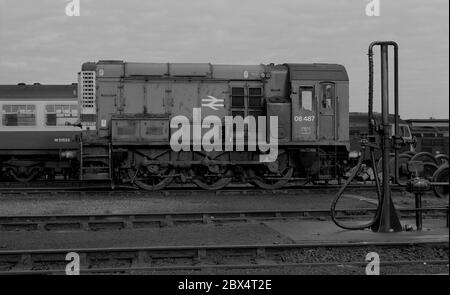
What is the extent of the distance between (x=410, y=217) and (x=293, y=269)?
16.6 ft

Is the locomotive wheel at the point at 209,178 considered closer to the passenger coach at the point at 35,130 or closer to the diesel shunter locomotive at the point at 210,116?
the diesel shunter locomotive at the point at 210,116

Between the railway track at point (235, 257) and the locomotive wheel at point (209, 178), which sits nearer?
the railway track at point (235, 257)

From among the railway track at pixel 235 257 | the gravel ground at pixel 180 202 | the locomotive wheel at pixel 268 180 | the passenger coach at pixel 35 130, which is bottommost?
the railway track at pixel 235 257

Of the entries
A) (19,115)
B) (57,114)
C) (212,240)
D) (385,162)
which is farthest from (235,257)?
(19,115)

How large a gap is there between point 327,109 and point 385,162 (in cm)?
877

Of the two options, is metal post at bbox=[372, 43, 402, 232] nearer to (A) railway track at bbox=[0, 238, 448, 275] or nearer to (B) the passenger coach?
(A) railway track at bbox=[0, 238, 448, 275]

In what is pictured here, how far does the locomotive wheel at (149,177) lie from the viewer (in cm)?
Answer: 1691

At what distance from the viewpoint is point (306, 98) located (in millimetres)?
17672

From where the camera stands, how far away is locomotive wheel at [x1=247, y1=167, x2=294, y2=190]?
1736 cm

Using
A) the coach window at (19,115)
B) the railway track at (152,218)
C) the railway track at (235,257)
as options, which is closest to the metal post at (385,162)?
the railway track at (235,257)

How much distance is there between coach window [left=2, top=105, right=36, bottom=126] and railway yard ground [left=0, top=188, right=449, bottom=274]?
21.4ft

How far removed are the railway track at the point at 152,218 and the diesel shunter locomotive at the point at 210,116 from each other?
18.3ft
